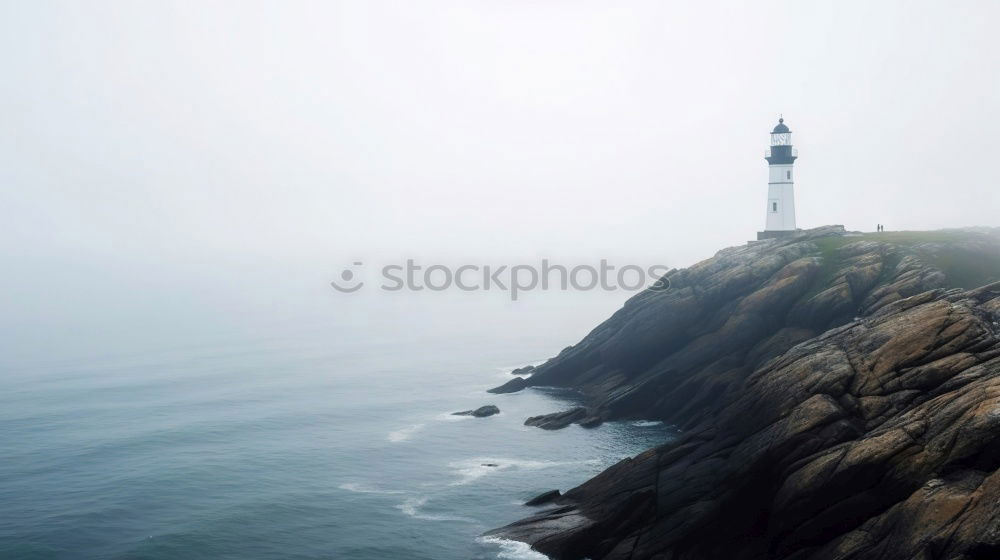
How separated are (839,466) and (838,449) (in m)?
1.50

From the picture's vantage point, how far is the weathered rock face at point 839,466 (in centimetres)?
3353

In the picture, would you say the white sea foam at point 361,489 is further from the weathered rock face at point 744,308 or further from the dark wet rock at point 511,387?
the dark wet rock at point 511,387

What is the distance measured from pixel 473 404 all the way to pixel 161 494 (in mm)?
47820

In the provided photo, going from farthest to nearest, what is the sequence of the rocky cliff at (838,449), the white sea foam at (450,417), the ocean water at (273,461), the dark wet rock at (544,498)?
the white sea foam at (450,417)
the dark wet rock at (544,498)
the ocean water at (273,461)
the rocky cliff at (838,449)

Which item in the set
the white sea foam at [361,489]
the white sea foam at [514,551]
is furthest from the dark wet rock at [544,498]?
the white sea foam at [361,489]

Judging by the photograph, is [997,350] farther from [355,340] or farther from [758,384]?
[355,340]

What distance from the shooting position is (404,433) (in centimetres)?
8781

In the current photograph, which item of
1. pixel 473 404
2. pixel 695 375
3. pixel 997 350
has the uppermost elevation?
pixel 997 350

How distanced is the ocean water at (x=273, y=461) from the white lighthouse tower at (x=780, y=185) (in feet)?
143

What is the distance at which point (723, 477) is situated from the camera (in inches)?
1848

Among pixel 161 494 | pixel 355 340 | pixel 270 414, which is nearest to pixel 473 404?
pixel 270 414

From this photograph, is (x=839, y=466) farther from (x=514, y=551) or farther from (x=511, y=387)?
(x=511, y=387)

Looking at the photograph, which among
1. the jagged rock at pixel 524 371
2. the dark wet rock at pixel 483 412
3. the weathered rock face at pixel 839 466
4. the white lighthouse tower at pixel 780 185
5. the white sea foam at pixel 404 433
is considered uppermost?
the white lighthouse tower at pixel 780 185

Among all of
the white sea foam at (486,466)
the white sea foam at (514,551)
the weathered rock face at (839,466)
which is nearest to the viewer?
the weathered rock face at (839,466)
